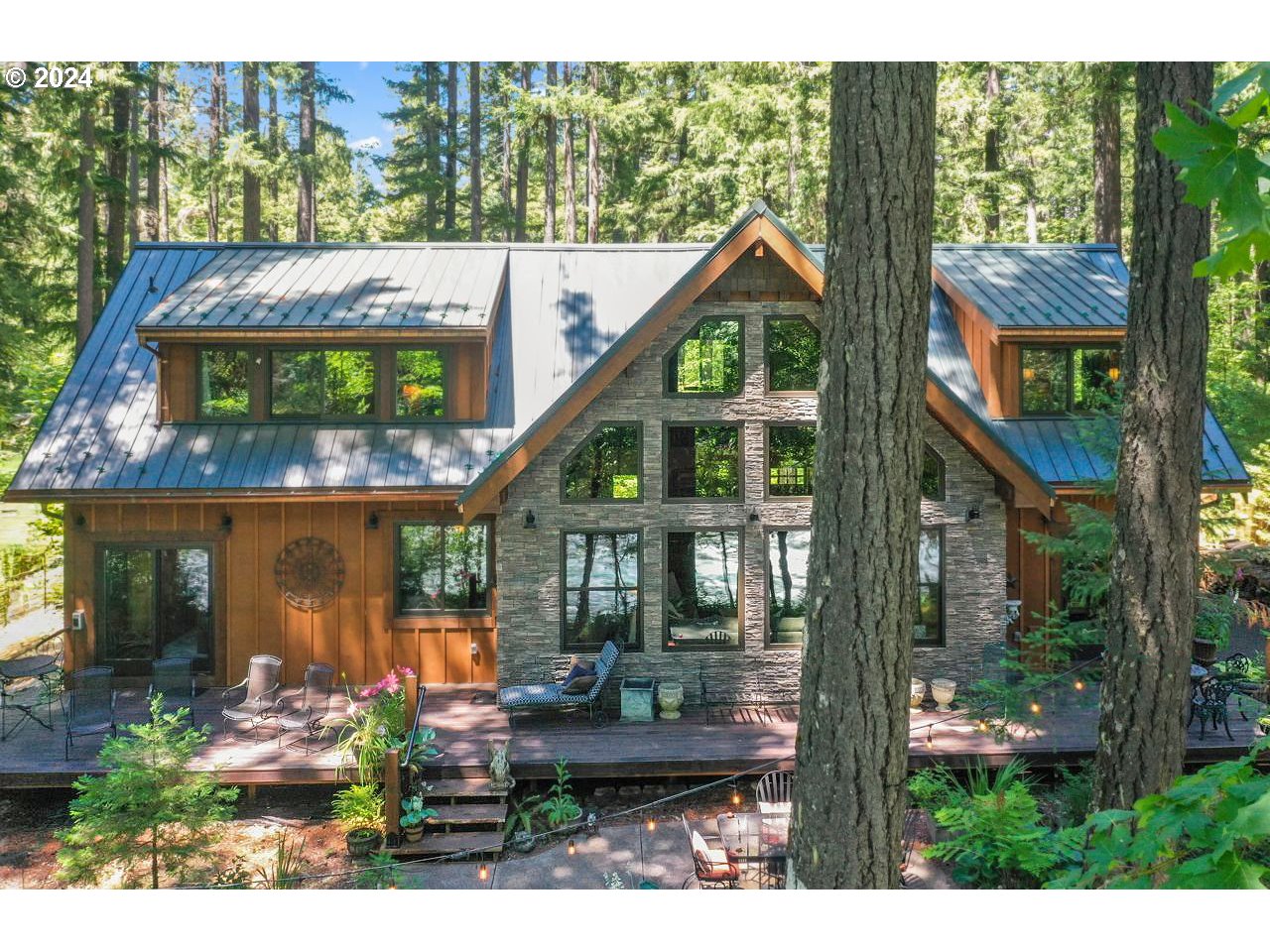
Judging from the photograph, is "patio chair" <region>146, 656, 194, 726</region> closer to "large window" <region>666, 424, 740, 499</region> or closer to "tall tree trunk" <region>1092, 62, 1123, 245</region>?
"large window" <region>666, 424, 740, 499</region>

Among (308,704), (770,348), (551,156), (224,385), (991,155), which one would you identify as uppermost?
(551,156)

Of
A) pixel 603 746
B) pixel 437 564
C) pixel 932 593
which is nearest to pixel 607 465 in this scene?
pixel 437 564

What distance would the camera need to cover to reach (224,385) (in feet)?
34.8

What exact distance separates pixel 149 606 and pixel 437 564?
3287 mm

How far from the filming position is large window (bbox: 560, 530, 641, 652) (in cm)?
970

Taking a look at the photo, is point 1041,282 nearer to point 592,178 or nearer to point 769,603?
point 769,603

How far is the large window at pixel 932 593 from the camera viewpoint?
9.77m

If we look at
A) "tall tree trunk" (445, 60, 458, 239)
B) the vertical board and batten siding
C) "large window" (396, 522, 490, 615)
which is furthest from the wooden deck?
"tall tree trunk" (445, 60, 458, 239)

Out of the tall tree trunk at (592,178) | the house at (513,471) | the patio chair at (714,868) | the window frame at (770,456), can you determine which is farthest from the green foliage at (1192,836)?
the tall tree trunk at (592,178)

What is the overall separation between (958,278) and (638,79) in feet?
29.7

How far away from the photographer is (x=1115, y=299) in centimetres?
1121

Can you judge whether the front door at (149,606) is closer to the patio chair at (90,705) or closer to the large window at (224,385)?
the patio chair at (90,705)

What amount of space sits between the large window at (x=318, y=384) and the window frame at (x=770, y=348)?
15.4 ft
